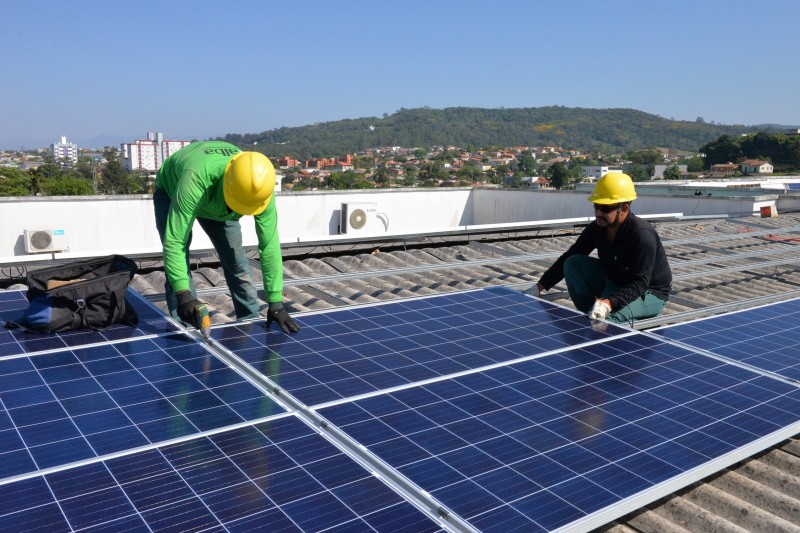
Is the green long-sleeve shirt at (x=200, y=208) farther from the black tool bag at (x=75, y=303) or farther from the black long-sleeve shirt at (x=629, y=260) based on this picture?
the black long-sleeve shirt at (x=629, y=260)

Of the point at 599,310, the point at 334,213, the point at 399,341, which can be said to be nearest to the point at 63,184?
the point at 334,213

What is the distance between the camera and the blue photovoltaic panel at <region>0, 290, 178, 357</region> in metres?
5.36

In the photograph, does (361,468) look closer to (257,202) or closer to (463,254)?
(257,202)

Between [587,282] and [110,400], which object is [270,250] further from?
[587,282]

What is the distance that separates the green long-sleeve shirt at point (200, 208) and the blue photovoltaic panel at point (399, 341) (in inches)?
25.8

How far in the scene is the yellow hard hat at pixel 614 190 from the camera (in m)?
7.54

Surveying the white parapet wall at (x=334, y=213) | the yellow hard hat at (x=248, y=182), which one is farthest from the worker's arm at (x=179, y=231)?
the white parapet wall at (x=334, y=213)

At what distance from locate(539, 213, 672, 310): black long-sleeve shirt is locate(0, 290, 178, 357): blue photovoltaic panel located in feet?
14.0

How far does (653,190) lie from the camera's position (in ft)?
93.6

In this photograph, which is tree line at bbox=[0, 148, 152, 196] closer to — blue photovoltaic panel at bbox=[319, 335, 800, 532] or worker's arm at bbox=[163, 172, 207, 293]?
worker's arm at bbox=[163, 172, 207, 293]

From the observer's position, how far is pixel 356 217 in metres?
24.3

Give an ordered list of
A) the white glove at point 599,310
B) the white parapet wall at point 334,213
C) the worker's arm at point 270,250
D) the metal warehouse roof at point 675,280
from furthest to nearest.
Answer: the white parapet wall at point 334,213 → the white glove at point 599,310 → the worker's arm at point 270,250 → the metal warehouse roof at point 675,280

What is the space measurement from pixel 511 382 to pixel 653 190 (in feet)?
84.2

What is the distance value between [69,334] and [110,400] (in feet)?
5.11
